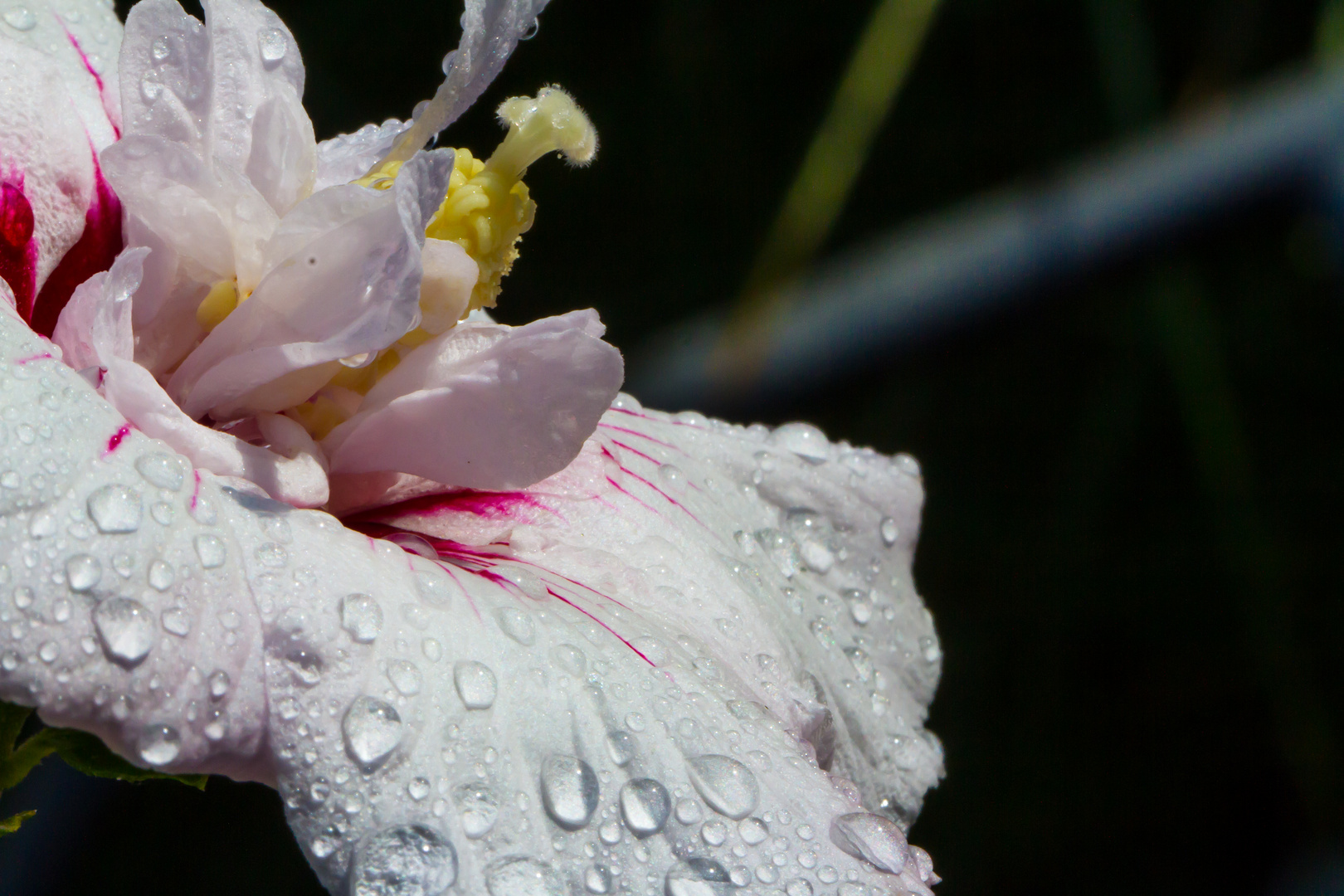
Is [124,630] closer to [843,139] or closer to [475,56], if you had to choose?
[475,56]

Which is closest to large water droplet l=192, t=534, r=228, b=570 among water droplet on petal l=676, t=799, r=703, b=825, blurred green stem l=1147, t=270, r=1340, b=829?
water droplet on petal l=676, t=799, r=703, b=825

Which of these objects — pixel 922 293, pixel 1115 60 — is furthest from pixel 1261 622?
pixel 1115 60

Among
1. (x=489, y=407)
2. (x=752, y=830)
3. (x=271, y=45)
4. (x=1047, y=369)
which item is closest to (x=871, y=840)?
(x=752, y=830)

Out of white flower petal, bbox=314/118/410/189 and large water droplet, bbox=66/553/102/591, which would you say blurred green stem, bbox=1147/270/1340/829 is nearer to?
white flower petal, bbox=314/118/410/189

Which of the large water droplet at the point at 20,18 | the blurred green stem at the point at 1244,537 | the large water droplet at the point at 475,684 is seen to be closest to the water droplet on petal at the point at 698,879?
the large water droplet at the point at 475,684

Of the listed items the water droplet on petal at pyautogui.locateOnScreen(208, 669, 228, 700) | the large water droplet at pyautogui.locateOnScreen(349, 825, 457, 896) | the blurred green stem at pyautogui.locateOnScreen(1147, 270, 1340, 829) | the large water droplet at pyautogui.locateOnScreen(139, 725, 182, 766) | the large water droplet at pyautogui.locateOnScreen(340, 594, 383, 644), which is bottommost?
the large water droplet at pyautogui.locateOnScreen(349, 825, 457, 896)

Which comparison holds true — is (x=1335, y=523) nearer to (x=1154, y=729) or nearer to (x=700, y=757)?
(x=1154, y=729)
